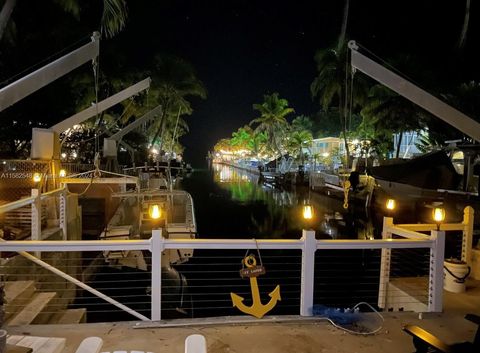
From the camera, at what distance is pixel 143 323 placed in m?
4.45

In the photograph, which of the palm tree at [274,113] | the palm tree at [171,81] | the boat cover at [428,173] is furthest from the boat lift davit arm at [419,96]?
the palm tree at [274,113]

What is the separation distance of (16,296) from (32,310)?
0.36 m

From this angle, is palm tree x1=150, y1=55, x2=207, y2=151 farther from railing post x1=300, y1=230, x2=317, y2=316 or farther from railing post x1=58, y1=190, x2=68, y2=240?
railing post x1=300, y1=230, x2=317, y2=316

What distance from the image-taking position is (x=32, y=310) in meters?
5.20

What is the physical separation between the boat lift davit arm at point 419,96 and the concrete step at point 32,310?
807cm

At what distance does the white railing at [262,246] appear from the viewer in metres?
4.41

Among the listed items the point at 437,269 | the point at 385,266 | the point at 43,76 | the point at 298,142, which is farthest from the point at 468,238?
the point at 298,142

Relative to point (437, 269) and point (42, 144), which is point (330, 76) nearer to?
point (42, 144)

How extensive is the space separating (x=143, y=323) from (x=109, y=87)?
28065 mm

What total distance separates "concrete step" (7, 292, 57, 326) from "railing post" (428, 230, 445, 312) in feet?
17.6

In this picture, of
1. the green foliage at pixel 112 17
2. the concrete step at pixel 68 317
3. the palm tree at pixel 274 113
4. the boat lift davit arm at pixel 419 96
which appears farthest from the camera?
the palm tree at pixel 274 113

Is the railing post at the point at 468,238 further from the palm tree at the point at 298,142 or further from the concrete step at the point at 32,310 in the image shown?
the palm tree at the point at 298,142

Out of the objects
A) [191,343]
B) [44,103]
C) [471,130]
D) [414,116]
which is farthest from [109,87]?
[191,343]

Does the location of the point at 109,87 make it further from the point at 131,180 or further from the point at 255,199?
the point at 131,180
